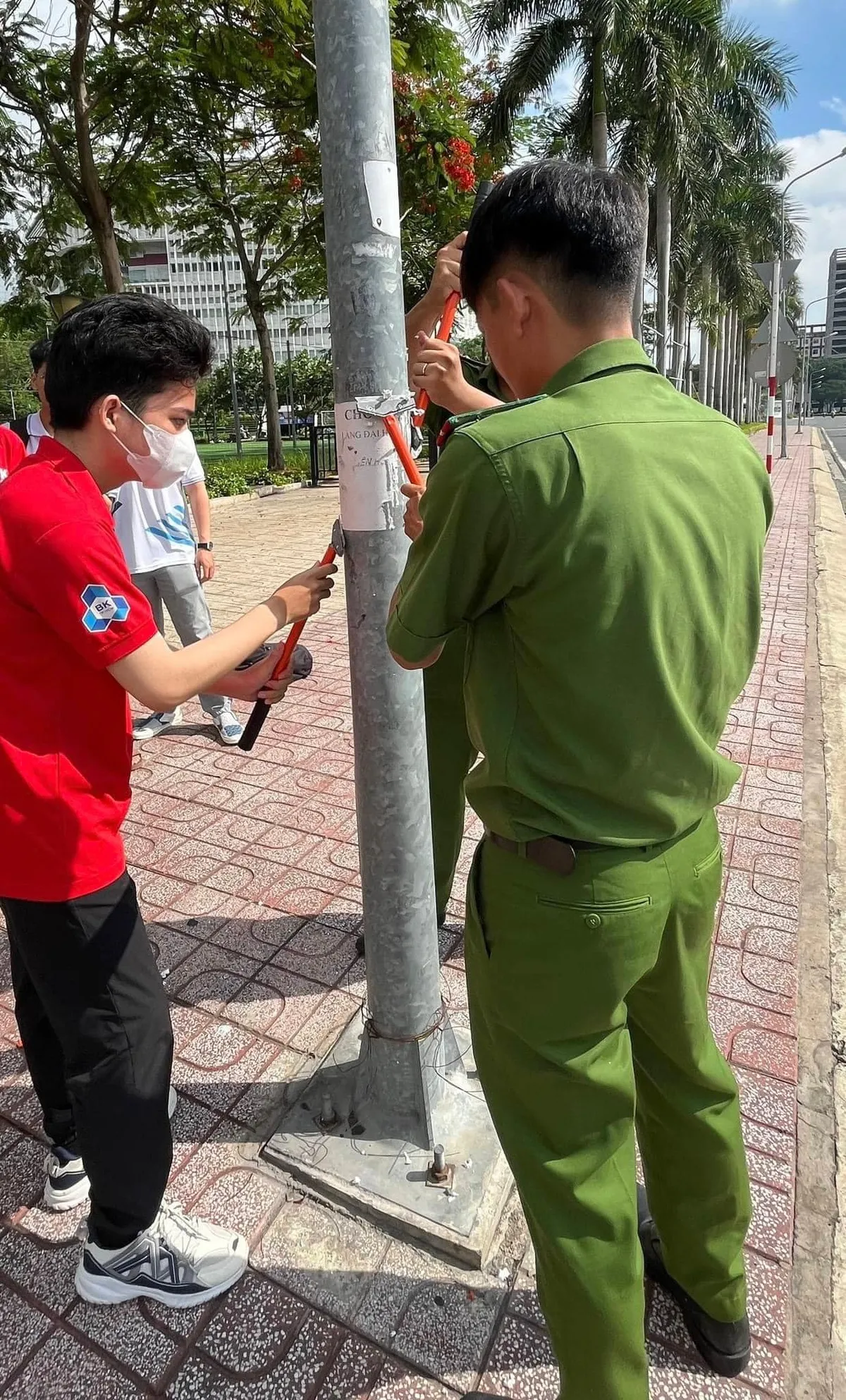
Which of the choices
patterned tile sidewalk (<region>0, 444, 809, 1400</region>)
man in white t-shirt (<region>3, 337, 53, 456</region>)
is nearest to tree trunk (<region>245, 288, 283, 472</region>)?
man in white t-shirt (<region>3, 337, 53, 456</region>)

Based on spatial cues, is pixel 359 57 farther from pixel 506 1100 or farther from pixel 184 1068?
pixel 184 1068

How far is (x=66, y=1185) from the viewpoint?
208 cm

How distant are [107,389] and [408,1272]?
73.1 inches

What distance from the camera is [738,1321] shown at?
1696 mm

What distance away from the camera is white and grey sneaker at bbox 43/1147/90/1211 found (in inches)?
81.7

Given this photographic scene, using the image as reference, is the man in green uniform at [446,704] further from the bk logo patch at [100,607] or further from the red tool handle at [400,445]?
the bk logo patch at [100,607]

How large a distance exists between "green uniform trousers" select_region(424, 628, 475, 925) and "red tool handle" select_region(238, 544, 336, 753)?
1.94ft

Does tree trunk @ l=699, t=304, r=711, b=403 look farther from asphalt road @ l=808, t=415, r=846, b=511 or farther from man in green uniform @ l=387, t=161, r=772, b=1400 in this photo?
man in green uniform @ l=387, t=161, r=772, b=1400

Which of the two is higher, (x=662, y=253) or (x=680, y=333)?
(x=662, y=253)

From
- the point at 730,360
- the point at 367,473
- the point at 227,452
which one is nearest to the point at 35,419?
A: the point at 367,473

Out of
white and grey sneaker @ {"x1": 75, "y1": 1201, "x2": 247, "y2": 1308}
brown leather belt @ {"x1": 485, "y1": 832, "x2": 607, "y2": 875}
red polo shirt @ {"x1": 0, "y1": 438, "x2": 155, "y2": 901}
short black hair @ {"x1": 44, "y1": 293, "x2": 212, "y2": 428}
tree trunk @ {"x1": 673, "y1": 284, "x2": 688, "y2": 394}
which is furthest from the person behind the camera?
tree trunk @ {"x1": 673, "y1": 284, "x2": 688, "y2": 394}

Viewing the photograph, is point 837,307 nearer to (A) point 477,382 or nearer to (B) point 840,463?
(B) point 840,463

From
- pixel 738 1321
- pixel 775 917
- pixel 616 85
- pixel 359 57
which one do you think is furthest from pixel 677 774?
pixel 616 85

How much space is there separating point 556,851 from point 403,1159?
3.87ft
